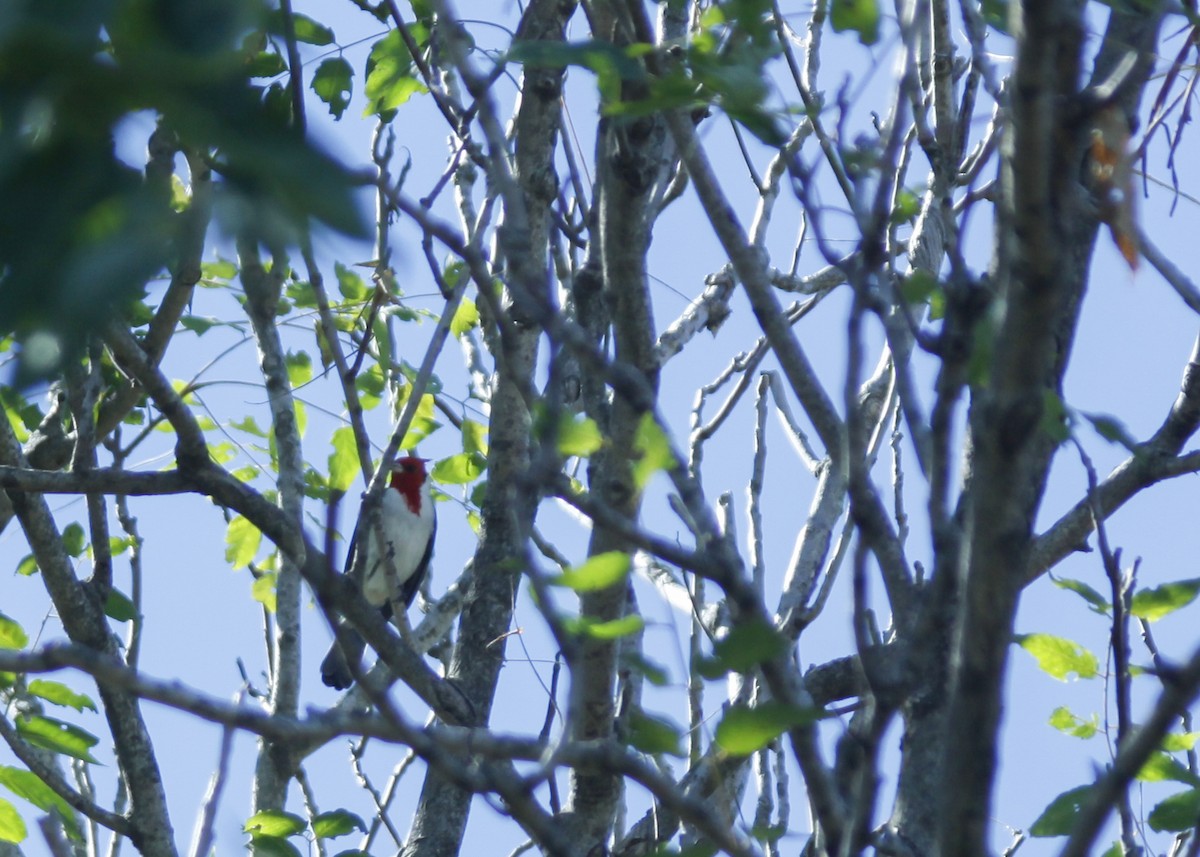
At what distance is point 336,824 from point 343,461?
1058 millimetres

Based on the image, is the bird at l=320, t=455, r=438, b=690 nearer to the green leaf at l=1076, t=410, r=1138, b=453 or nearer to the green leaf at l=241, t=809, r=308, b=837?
the green leaf at l=241, t=809, r=308, b=837

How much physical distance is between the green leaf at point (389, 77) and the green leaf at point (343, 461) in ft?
2.91

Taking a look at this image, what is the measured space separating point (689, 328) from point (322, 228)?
316 centimetres

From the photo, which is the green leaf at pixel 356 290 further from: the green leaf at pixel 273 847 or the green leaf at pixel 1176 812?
the green leaf at pixel 1176 812

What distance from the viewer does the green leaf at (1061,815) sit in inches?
80.0

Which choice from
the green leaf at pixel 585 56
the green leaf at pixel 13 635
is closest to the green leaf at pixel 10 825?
the green leaf at pixel 13 635

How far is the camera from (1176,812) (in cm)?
213

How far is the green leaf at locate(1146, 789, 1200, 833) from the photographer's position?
210cm

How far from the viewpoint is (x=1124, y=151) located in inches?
61.4

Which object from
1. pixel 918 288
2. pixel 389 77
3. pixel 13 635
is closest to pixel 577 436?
pixel 918 288

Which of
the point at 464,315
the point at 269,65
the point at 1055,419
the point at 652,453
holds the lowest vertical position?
the point at 652,453

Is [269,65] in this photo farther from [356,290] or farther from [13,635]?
[356,290]

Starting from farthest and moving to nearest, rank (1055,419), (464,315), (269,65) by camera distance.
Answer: (464,315) → (269,65) → (1055,419)

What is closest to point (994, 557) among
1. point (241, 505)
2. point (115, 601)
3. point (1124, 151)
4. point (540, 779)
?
point (540, 779)
